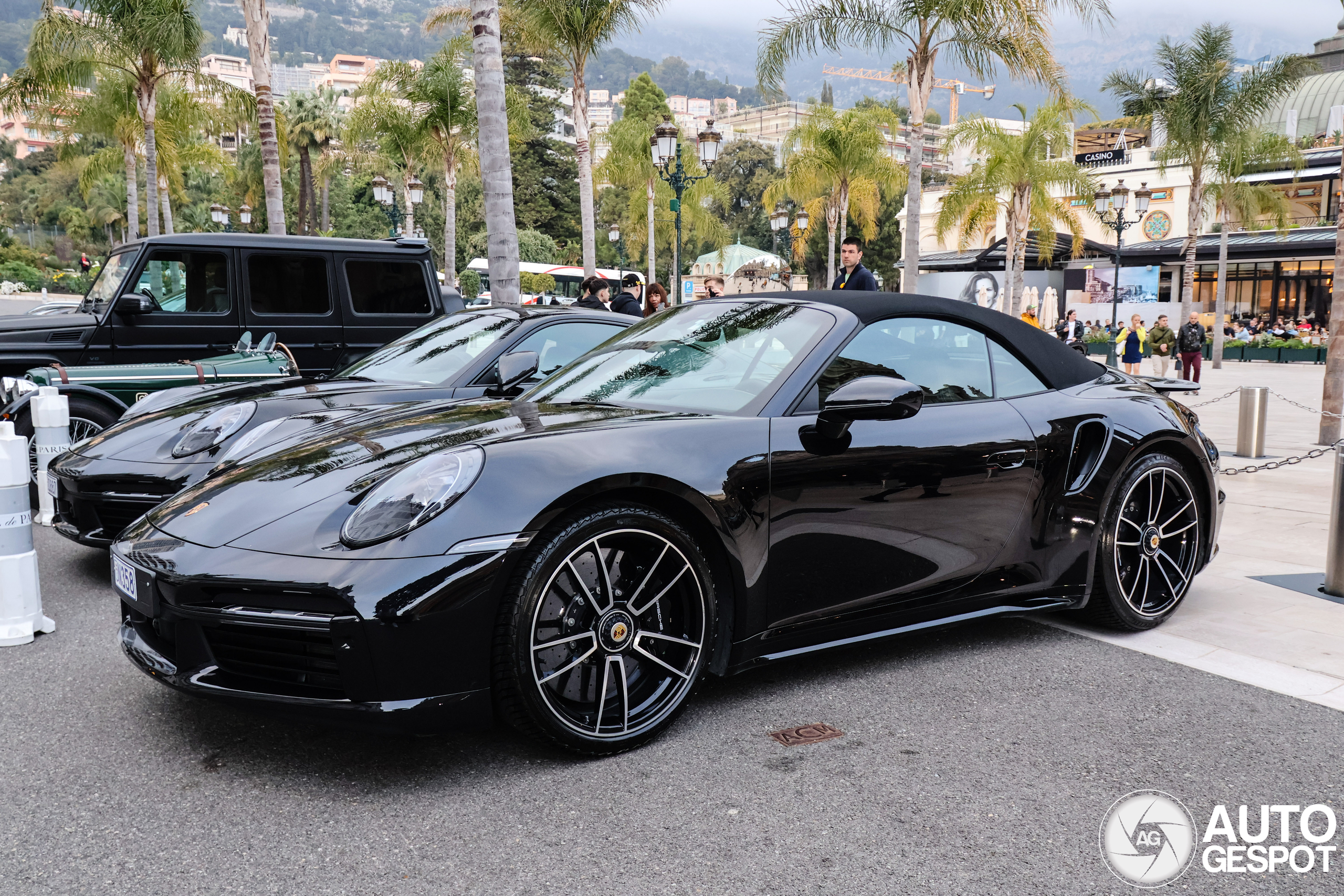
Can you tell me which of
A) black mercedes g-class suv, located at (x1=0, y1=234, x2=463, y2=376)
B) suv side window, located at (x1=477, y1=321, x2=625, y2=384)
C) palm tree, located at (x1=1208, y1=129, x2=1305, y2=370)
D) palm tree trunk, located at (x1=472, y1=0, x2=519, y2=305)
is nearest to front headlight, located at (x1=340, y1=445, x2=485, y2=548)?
suv side window, located at (x1=477, y1=321, x2=625, y2=384)

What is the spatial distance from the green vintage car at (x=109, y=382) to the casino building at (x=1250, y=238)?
112 feet

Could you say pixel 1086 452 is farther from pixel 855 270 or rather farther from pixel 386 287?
pixel 386 287

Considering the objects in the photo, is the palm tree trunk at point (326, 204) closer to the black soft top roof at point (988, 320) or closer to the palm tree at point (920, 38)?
the palm tree at point (920, 38)

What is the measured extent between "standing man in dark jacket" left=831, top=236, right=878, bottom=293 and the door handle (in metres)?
5.24

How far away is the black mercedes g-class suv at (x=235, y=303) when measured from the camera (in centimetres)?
791

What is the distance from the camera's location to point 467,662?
2.74 metres

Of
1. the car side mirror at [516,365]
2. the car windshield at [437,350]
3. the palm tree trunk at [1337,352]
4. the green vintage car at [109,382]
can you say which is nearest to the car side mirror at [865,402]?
the car side mirror at [516,365]

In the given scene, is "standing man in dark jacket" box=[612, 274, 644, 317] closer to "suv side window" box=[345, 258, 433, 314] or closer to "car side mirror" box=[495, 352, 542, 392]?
"suv side window" box=[345, 258, 433, 314]

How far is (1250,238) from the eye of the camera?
43.6 metres

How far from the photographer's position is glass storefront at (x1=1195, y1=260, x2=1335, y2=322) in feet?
137

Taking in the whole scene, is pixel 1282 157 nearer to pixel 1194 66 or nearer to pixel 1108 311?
pixel 1194 66

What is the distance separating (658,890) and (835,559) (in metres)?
1.37

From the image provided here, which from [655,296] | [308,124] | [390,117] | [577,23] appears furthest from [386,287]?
Answer: [308,124]

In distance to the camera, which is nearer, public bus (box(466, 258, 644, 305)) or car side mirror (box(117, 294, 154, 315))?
car side mirror (box(117, 294, 154, 315))
